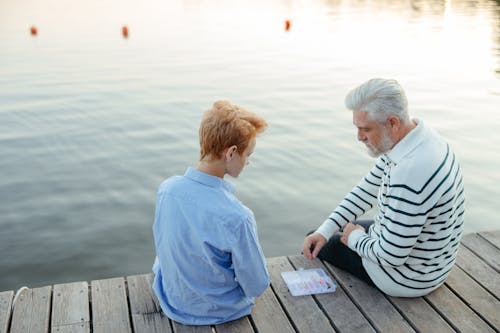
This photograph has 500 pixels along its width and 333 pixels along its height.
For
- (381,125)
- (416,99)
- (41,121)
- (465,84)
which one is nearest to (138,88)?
(41,121)

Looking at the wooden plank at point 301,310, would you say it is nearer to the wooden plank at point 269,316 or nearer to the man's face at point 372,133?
the wooden plank at point 269,316

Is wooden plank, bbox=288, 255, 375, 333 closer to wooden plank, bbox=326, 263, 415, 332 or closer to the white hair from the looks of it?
wooden plank, bbox=326, 263, 415, 332

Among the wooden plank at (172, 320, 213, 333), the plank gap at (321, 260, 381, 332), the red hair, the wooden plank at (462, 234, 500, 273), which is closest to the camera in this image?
the red hair

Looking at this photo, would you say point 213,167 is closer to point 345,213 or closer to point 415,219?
point 415,219

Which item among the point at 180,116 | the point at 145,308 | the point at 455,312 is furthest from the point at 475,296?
the point at 180,116

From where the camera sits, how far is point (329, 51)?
14266 mm

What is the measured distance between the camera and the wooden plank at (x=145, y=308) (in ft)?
10.2

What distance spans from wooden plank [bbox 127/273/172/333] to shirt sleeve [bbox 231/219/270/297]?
0.50m

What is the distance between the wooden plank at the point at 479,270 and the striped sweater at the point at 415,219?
350 millimetres

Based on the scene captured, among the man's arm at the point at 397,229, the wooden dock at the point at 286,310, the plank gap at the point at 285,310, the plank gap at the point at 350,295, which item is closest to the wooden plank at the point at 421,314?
the wooden dock at the point at 286,310

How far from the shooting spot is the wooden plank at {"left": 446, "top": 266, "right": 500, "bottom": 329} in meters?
3.24

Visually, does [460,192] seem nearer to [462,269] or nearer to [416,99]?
[462,269]

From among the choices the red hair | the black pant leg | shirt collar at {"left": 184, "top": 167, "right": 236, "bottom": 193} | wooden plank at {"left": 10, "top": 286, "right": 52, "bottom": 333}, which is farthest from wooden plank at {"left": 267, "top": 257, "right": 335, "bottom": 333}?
wooden plank at {"left": 10, "top": 286, "right": 52, "bottom": 333}

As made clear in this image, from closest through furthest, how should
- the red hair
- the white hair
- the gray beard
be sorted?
the red hair, the white hair, the gray beard
